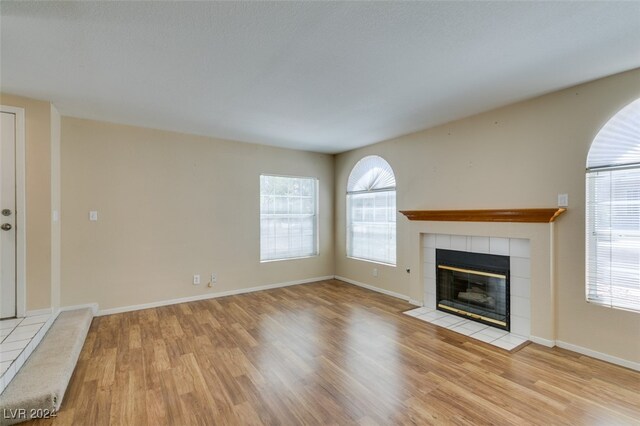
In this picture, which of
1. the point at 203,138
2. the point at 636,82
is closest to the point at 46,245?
the point at 203,138

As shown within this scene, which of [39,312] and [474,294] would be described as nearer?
[39,312]

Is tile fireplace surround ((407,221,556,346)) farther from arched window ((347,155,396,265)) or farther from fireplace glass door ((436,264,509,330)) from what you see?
arched window ((347,155,396,265))

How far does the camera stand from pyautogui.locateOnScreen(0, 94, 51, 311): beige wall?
292 cm

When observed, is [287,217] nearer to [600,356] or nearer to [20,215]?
[20,215]

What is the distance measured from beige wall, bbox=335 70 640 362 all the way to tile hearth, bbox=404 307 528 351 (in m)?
0.33

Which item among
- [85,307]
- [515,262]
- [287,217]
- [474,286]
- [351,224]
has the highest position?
[287,217]

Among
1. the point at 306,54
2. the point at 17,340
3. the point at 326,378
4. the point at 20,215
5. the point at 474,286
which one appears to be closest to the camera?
the point at 306,54

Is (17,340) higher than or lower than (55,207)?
lower

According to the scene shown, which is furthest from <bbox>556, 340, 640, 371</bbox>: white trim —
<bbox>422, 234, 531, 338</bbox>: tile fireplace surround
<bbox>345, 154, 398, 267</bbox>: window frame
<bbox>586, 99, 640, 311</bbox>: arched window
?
<bbox>345, 154, 398, 267</bbox>: window frame

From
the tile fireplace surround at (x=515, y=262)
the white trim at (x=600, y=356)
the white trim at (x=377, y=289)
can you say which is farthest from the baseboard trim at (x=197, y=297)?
the white trim at (x=600, y=356)

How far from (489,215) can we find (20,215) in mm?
4857

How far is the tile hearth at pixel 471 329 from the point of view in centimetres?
291

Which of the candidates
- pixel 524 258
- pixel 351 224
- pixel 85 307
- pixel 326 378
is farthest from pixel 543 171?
pixel 85 307

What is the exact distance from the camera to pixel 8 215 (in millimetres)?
2846
